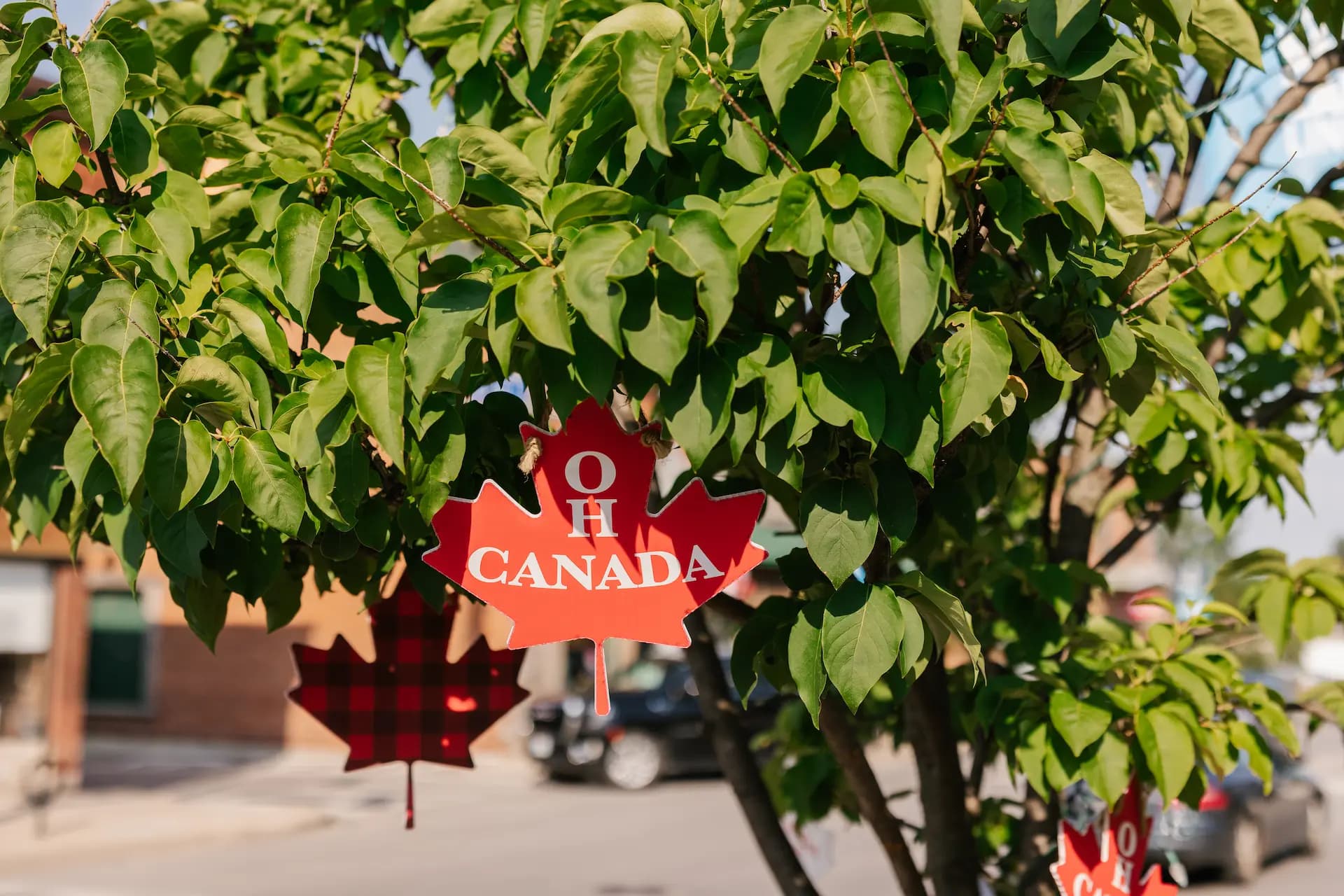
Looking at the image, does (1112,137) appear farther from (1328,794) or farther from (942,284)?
(1328,794)

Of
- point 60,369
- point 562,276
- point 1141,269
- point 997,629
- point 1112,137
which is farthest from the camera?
point 997,629

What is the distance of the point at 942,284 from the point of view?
62.1 inches

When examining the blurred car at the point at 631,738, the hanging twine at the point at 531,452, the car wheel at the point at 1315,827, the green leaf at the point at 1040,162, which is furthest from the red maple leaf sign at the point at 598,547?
the blurred car at the point at 631,738

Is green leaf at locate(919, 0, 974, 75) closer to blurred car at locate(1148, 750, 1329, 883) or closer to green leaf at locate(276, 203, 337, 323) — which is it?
green leaf at locate(276, 203, 337, 323)

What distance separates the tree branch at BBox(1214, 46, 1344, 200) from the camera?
3.16 meters

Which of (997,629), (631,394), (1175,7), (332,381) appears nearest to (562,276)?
(631,394)

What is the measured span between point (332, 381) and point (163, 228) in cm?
38

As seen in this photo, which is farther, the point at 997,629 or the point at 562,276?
the point at 997,629

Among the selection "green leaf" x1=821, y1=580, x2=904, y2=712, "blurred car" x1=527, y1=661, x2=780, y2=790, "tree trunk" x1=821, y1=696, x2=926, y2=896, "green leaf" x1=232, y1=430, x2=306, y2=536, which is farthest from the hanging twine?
"blurred car" x1=527, y1=661, x2=780, y2=790

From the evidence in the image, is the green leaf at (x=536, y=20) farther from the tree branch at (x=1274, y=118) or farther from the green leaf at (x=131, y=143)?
the tree branch at (x=1274, y=118)

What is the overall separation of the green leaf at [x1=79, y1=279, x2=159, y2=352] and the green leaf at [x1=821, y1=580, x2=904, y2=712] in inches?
35.6

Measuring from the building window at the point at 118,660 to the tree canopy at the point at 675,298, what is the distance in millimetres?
18980

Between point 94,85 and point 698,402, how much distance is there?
895 millimetres

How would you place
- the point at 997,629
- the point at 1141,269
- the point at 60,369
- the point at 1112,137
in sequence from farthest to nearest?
the point at 997,629 < the point at 1112,137 < the point at 1141,269 < the point at 60,369
